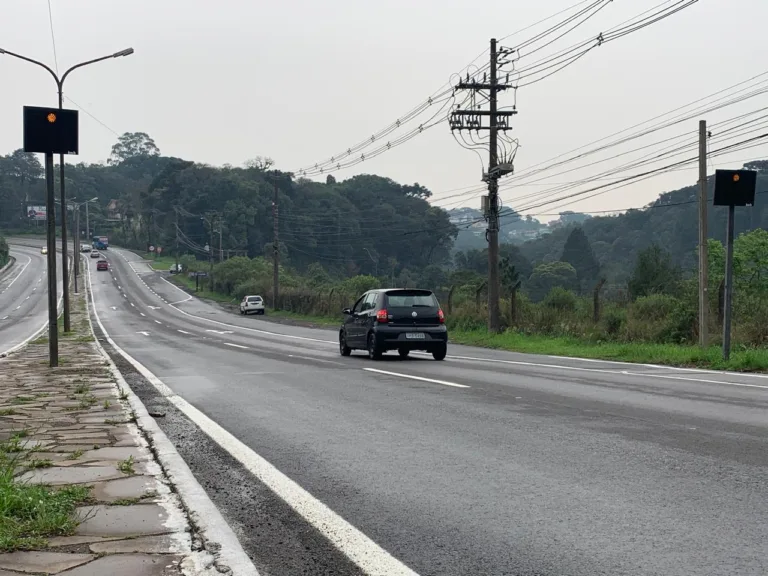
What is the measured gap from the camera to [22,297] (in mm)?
83688

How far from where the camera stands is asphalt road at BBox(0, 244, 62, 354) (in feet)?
154

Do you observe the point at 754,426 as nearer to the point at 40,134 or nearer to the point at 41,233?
the point at 40,134

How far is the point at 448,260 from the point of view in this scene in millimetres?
131625

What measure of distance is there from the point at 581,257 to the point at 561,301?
288 feet

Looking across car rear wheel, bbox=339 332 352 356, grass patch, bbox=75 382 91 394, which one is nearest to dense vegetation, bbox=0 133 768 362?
car rear wheel, bbox=339 332 352 356

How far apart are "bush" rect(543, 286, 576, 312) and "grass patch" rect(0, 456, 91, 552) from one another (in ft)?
83.5

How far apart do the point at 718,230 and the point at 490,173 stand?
67.0 metres

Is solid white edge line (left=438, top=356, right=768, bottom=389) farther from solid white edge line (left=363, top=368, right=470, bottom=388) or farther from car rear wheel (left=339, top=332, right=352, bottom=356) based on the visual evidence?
solid white edge line (left=363, top=368, right=470, bottom=388)

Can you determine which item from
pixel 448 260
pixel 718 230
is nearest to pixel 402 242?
pixel 448 260

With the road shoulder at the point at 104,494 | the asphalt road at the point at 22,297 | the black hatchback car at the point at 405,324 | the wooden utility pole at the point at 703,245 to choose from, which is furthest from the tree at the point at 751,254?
the road shoulder at the point at 104,494

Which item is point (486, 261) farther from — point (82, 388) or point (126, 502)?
point (126, 502)

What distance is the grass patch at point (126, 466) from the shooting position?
265 inches

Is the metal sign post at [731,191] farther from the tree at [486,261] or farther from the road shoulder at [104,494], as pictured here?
the tree at [486,261]

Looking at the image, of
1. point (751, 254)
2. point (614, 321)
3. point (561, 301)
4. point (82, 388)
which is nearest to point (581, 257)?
point (751, 254)
